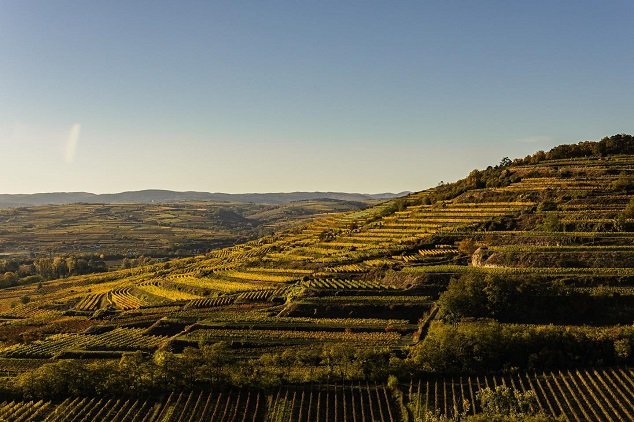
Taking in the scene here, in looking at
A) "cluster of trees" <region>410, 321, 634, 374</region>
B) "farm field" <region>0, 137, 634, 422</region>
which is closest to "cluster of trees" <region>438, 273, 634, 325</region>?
"farm field" <region>0, 137, 634, 422</region>

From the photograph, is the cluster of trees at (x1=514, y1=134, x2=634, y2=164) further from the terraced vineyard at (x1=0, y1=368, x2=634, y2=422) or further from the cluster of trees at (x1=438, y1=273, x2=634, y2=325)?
the terraced vineyard at (x1=0, y1=368, x2=634, y2=422)

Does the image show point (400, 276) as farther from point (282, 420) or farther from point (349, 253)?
point (282, 420)

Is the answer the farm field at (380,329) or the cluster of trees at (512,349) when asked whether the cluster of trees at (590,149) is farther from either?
the cluster of trees at (512,349)

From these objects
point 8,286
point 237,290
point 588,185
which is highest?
point 588,185

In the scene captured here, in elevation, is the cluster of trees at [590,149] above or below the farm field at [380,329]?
above

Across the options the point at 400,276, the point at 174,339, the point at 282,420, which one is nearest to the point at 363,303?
the point at 400,276

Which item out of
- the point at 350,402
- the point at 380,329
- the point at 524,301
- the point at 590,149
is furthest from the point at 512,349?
the point at 590,149

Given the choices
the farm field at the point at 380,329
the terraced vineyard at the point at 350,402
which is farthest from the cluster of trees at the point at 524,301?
the terraced vineyard at the point at 350,402
